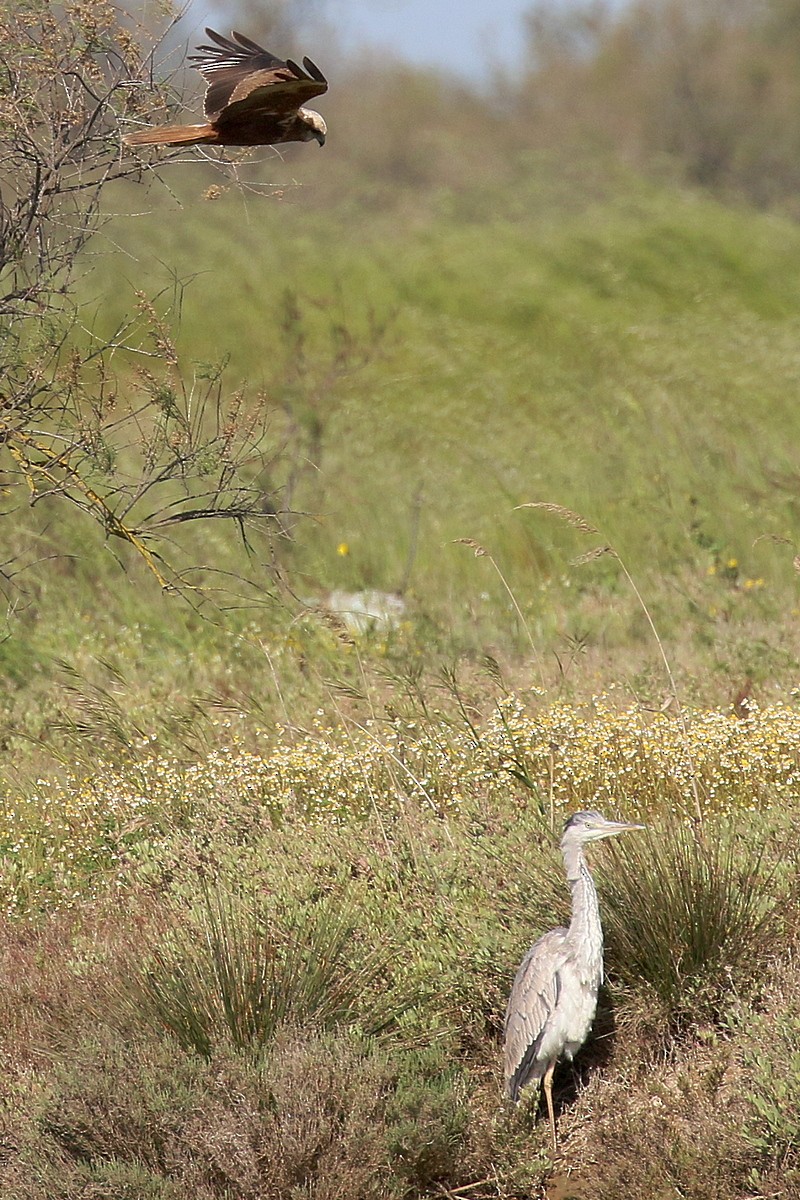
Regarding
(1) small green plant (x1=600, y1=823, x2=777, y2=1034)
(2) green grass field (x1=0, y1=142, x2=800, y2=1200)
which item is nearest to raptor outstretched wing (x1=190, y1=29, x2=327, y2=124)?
(2) green grass field (x1=0, y1=142, x2=800, y2=1200)

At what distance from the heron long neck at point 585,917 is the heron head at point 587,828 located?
3 centimetres

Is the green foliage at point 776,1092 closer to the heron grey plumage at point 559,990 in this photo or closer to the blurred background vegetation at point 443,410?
the heron grey plumage at point 559,990

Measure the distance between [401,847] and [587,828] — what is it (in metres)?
1.00

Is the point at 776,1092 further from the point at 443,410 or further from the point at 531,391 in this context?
the point at 531,391

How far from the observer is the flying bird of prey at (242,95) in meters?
4.26

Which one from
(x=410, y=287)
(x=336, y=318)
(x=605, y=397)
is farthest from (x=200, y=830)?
(x=410, y=287)

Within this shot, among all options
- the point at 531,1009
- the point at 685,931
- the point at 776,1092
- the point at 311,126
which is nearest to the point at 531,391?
the point at 311,126

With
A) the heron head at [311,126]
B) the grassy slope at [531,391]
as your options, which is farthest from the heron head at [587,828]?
the heron head at [311,126]

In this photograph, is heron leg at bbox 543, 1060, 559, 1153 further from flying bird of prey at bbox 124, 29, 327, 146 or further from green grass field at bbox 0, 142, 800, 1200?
flying bird of prey at bbox 124, 29, 327, 146

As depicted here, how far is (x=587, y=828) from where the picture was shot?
159 inches

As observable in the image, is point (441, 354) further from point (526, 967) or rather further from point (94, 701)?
point (526, 967)

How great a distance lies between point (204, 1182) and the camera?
12.1ft

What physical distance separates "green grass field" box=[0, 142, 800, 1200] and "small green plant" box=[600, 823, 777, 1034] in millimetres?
10

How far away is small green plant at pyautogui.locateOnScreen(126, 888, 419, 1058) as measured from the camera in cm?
406
